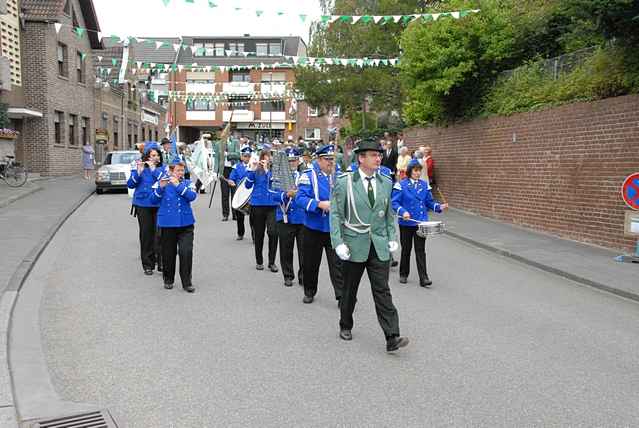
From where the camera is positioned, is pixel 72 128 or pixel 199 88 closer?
pixel 72 128

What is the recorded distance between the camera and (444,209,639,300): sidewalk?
8966mm

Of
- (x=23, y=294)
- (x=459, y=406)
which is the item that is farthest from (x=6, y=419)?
(x=23, y=294)

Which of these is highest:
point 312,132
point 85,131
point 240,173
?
point 312,132

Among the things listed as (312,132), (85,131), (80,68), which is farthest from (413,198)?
(312,132)

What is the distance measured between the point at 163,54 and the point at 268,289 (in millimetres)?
60666

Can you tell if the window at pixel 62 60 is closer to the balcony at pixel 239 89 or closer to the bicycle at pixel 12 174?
the bicycle at pixel 12 174

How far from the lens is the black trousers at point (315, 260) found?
24.3 feet

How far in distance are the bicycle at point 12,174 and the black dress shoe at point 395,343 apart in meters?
18.4

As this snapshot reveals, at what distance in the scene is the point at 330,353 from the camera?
5.63 metres

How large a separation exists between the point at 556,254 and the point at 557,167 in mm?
2906

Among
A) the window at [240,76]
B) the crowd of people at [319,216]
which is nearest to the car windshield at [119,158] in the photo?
the crowd of people at [319,216]

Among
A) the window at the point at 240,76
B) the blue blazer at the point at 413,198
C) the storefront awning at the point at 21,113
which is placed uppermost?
the window at the point at 240,76

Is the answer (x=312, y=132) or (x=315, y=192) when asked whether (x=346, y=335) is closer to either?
(x=315, y=192)

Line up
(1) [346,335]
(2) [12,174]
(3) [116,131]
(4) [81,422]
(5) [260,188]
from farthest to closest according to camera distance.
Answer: (3) [116,131] → (2) [12,174] → (5) [260,188] → (1) [346,335] → (4) [81,422]
